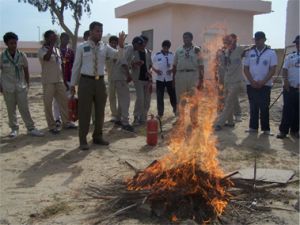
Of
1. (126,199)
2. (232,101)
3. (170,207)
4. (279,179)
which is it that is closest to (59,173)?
(126,199)

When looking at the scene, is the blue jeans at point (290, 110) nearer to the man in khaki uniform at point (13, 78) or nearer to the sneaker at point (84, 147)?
the sneaker at point (84, 147)

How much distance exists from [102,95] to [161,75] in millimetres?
2899

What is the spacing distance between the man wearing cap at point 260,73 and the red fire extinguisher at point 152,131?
235 centimetres

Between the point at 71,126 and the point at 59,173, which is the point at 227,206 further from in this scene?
the point at 71,126

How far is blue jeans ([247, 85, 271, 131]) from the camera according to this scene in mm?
8148

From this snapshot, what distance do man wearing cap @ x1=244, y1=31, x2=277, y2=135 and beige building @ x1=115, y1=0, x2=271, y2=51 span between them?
8642 millimetres

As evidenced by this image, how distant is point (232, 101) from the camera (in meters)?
8.71

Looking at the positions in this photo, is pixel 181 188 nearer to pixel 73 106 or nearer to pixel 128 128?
pixel 73 106

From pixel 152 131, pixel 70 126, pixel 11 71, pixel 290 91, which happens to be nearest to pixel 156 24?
pixel 70 126

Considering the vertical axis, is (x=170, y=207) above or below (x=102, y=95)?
below

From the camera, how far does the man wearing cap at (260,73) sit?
804 cm

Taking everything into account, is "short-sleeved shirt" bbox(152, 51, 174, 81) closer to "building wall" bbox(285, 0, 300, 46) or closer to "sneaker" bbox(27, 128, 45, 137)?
"sneaker" bbox(27, 128, 45, 137)

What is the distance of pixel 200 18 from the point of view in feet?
56.0

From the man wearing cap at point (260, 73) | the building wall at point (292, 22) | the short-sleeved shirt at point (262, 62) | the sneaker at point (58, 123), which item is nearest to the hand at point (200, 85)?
the man wearing cap at point (260, 73)
